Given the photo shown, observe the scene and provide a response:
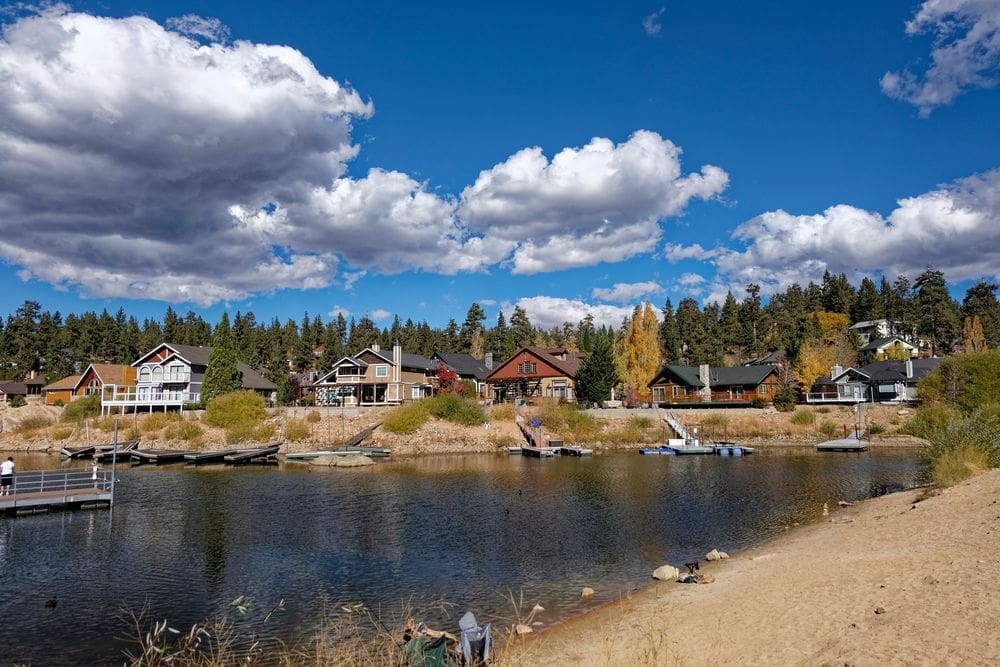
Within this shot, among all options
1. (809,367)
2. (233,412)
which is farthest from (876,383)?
(233,412)

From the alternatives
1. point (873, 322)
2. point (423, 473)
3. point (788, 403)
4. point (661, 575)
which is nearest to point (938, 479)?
point (661, 575)

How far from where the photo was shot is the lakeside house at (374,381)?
84.2m

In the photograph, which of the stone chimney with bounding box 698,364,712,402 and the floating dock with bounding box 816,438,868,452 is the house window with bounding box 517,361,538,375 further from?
the floating dock with bounding box 816,438,868,452

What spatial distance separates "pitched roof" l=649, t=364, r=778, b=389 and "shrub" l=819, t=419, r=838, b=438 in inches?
647

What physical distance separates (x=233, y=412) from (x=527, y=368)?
4081 centimetres

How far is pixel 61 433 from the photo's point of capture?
73.1 metres

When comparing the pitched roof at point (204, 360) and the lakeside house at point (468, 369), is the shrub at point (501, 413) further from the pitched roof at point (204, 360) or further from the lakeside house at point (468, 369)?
the pitched roof at point (204, 360)

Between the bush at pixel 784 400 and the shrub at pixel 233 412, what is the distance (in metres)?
64.2

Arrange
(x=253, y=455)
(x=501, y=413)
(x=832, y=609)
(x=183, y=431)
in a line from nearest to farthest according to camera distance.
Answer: (x=832, y=609), (x=253, y=455), (x=183, y=431), (x=501, y=413)

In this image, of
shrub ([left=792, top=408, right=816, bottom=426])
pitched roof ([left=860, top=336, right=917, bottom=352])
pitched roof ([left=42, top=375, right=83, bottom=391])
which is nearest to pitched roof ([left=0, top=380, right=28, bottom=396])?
pitched roof ([left=42, top=375, right=83, bottom=391])

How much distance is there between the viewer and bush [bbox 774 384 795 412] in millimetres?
75500

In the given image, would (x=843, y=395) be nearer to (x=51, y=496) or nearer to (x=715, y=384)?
(x=715, y=384)

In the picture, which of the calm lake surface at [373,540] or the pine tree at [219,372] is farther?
the pine tree at [219,372]

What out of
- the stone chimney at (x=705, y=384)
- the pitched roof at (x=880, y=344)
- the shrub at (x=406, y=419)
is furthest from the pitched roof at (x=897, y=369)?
the shrub at (x=406, y=419)
